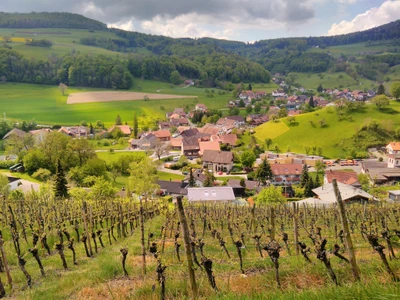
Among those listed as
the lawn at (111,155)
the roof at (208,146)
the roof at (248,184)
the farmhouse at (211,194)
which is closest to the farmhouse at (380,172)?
the roof at (248,184)

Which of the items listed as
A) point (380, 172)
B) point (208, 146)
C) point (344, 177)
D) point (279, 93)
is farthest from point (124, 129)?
point (279, 93)

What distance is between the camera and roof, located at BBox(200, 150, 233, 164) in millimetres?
59719

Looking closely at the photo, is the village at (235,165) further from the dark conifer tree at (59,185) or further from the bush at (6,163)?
the dark conifer tree at (59,185)

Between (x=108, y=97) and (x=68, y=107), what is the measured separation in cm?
1858

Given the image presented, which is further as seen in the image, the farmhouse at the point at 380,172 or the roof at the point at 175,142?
the roof at the point at 175,142

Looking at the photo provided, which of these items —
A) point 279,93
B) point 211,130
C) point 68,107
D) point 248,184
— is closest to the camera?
point 248,184

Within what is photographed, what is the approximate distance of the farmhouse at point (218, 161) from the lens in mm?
59594

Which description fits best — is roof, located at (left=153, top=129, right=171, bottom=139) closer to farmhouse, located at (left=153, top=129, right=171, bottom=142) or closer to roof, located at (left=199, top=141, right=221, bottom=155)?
farmhouse, located at (left=153, top=129, right=171, bottom=142)

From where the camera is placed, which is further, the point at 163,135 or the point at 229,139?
the point at 163,135

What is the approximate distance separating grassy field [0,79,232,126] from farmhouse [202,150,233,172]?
4054 cm

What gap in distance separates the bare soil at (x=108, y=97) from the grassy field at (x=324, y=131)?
57.7 m

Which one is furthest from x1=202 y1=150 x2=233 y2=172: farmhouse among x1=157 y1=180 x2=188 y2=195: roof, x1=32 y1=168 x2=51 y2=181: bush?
x1=32 y1=168 x2=51 y2=181: bush

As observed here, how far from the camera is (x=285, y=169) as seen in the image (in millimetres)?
53656

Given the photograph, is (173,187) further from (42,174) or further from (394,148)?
(394,148)
